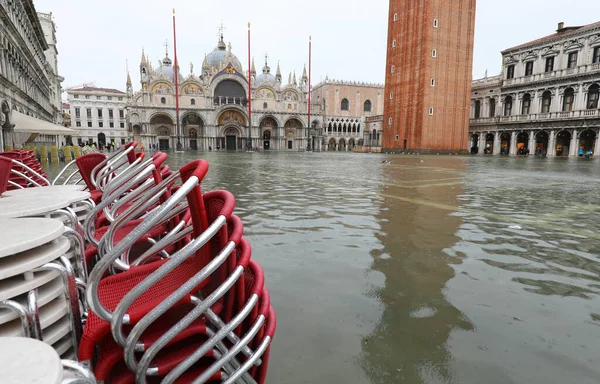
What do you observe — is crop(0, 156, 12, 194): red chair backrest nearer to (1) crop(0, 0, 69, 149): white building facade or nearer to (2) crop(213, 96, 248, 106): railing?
(1) crop(0, 0, 69, 149): white building facade

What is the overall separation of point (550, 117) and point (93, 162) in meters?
40.0

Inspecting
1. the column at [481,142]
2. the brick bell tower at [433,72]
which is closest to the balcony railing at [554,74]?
the brick bell tower at [433,72]

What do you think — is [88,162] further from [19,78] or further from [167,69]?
[167,69]

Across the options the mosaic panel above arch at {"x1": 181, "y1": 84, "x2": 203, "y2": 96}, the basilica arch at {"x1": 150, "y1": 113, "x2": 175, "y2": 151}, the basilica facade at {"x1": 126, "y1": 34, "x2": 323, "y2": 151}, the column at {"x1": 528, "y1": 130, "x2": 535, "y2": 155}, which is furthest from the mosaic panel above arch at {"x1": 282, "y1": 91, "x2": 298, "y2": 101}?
the column at {"x1": 528, "y1": 130, "x2": 535, "y2": 155}

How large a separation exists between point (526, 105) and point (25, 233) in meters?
44.4

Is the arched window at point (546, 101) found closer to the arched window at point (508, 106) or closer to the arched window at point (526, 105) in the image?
the arched window at point (526, 105)

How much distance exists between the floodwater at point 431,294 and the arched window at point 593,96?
3363 cm

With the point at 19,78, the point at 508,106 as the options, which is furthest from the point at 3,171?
the point at 508,106

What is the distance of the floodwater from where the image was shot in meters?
2.03

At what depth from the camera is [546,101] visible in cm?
3497

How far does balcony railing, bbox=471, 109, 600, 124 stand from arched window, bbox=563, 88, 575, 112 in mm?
1091

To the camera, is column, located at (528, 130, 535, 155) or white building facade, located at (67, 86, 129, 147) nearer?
column, located at (528, 130, 535, 155)

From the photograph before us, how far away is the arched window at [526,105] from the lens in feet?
119

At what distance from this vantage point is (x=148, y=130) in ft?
155
